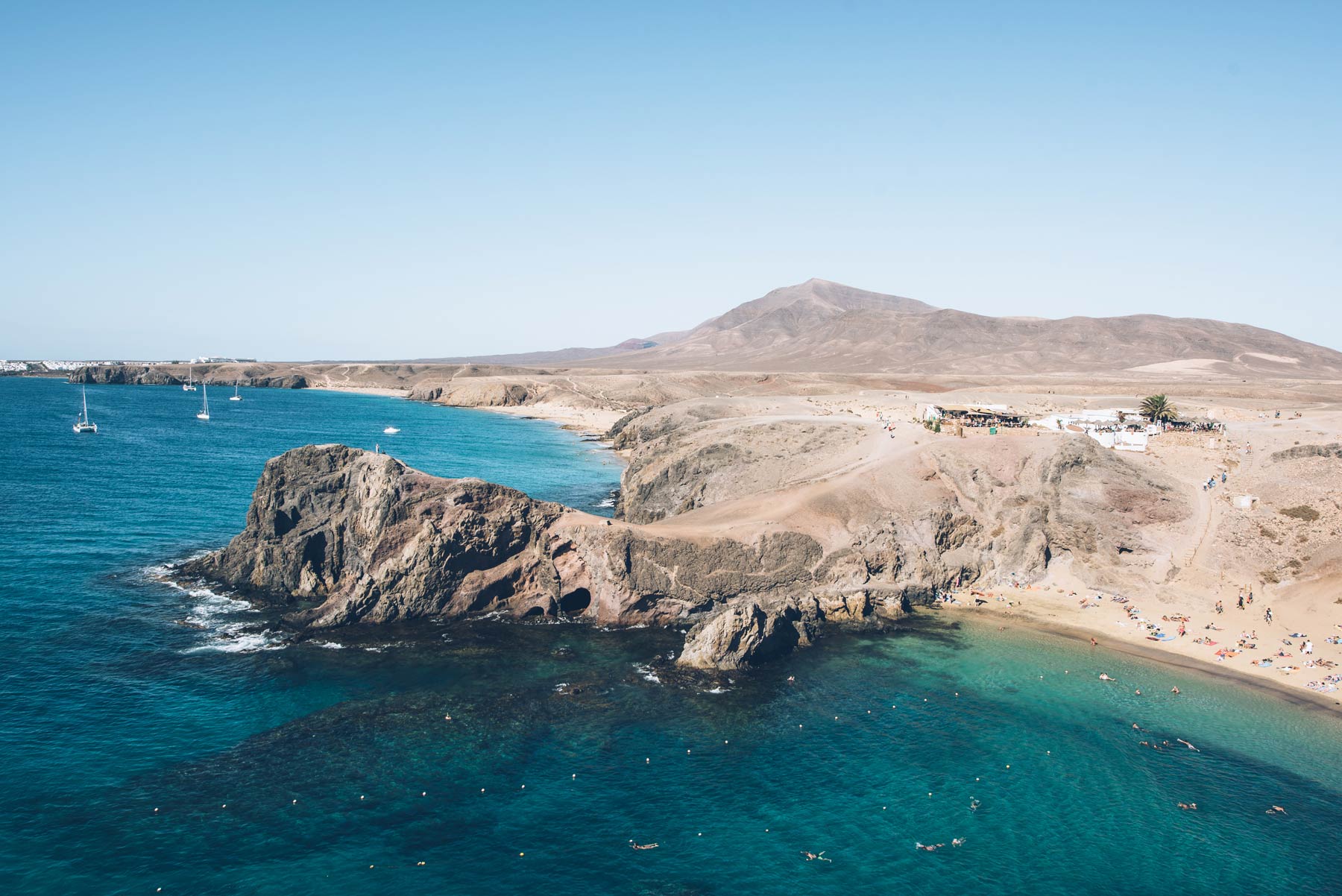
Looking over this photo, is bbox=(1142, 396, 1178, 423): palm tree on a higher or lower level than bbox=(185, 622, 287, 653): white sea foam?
higher

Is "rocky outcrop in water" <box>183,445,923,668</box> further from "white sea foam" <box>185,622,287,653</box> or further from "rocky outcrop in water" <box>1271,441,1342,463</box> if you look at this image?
"rocky outcrop in water" <box>1271,441,1342,463</box>

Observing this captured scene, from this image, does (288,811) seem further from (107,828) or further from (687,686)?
(687,686)

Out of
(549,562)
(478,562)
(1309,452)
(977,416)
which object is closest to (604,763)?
(549,562)

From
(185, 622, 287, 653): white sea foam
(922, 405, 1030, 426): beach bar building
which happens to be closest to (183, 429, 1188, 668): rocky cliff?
(185, 622, 287, 653): white sea foam

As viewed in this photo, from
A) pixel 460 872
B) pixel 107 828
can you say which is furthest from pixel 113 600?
pixel 460 872

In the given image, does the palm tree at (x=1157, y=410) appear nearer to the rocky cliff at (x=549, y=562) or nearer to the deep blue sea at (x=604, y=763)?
the rocky cliff at (x=549, y=562)

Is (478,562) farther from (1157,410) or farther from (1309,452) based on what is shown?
(1157,410)
